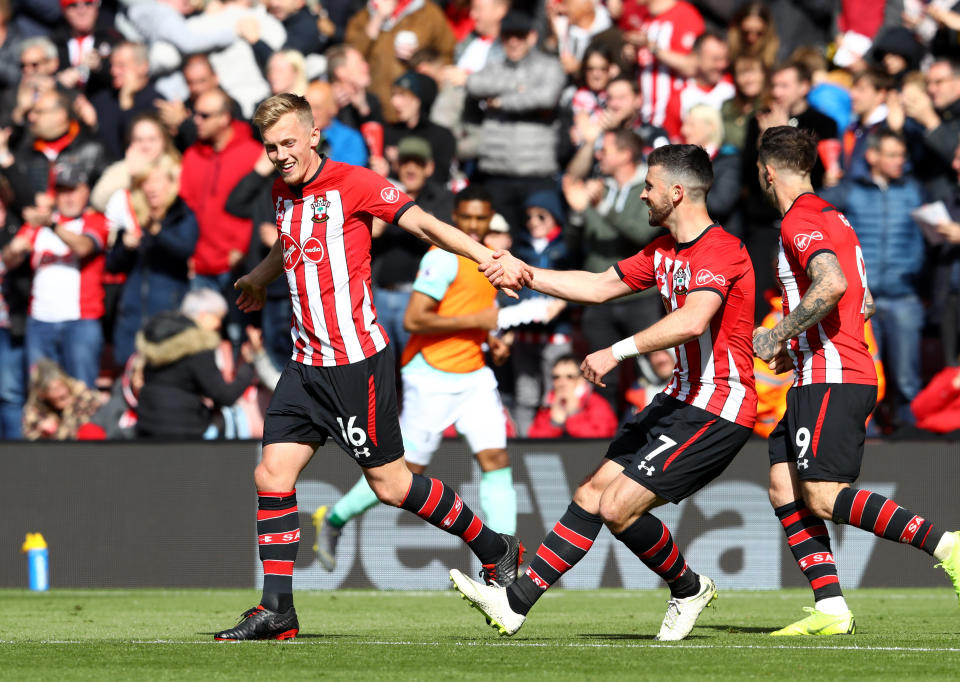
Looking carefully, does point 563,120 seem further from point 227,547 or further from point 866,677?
point 866,677

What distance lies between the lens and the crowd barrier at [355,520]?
1169 centimetres

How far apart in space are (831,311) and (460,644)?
239 centimetres

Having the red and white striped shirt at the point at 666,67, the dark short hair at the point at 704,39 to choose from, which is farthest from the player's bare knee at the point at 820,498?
the dark short hair at the point at 704,39

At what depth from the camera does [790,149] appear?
776cm

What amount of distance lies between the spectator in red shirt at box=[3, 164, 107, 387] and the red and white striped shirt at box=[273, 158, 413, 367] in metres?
6.42

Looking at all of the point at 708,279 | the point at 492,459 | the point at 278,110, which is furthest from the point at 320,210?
the point at 492,459

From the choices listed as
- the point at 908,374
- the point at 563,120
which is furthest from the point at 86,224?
the point at 908,374

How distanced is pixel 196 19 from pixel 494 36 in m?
2.99

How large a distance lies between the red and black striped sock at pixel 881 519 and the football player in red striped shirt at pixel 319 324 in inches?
75.1

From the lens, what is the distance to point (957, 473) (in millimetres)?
11641

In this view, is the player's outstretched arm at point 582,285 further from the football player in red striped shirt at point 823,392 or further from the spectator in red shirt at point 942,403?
the spectator in red shirt at point 942,403

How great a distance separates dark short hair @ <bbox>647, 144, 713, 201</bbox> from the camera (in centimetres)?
743

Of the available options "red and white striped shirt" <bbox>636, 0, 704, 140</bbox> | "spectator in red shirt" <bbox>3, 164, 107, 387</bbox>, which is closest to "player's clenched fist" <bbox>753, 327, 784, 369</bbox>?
"red and white striped shirt" <bbox>636, 0, 704, 140</bbox>

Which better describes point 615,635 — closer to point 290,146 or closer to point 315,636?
point 315,636
